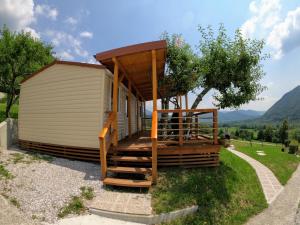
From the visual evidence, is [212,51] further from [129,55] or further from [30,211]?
[30,211]

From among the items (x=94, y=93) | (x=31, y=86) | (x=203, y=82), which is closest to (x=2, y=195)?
(x=94, y=93)

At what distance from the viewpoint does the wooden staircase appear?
23.6 feet

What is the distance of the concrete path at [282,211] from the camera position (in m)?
7.20

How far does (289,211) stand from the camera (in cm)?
803

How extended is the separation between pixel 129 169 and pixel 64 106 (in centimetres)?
439

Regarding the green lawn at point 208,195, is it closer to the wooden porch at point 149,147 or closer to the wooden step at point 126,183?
the wooden step at point 126,183

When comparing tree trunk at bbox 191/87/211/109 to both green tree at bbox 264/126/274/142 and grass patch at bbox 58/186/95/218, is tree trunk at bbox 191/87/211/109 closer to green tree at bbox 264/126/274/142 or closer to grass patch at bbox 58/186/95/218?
grass patch at bbox 58/186/95/218

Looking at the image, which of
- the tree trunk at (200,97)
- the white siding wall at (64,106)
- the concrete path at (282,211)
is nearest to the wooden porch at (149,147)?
the white siding wall at (64,106)

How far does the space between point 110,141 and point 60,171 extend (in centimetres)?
188

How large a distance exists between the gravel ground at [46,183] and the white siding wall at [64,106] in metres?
1.28

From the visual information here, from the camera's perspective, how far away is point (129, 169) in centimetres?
766

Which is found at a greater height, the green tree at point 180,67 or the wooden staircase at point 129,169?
the green tree at point 180,67

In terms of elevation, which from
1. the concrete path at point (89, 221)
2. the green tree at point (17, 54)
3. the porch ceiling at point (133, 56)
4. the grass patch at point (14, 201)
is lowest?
the concrete path at point (89, 221)

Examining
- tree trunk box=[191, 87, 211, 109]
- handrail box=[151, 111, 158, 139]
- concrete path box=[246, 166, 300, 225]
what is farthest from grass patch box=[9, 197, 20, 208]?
tree trunk box=[191, 87, 211, 109]
